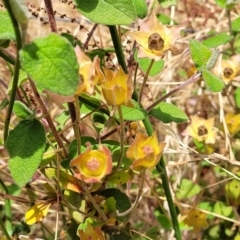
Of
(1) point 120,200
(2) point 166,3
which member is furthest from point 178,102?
(1) point 120,200

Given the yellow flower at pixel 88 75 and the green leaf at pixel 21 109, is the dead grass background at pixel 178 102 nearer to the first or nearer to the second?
the green leaf at pixel 21 109

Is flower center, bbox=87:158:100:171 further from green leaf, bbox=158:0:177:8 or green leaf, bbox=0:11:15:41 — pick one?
green leaf, bbox=158:0:177:8

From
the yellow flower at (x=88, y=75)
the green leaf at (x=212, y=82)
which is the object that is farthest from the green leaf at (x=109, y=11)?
the green leaf at (x=212, y=82)

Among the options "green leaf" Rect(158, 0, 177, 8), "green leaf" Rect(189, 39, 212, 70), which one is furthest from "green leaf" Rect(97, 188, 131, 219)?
"green leaf" Rect(158, 0, 177, 8)

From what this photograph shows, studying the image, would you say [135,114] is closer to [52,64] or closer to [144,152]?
[144,152]

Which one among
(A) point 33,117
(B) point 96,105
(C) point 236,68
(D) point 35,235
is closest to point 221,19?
(C) point 236,68

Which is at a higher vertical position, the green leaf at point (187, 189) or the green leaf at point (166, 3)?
the green leaf at point (166, 3)
